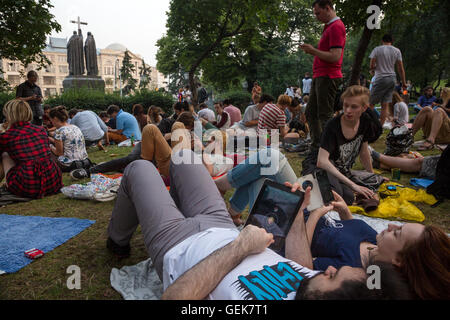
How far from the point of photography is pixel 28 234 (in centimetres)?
290

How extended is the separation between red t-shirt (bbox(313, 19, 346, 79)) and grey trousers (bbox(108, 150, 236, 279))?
3232 millimetres

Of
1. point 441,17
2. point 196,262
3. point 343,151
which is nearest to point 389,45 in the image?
point 343,151

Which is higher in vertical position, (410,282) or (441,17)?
(441,17)

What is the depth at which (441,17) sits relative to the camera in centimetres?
1605

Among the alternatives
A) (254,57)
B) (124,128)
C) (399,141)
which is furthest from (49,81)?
(399,141)

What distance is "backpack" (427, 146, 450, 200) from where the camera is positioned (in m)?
3.63

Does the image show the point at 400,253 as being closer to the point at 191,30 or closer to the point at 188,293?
the point at 188,293

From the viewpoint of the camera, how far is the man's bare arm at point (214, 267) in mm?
1240

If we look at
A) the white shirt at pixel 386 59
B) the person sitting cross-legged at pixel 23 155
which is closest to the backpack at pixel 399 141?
the white shirt at pixel 386 59

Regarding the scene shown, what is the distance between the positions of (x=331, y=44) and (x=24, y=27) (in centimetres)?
1196

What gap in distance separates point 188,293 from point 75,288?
4.43ft

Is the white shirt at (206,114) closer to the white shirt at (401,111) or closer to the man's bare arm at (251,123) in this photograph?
the man's bare arm at (251,123)

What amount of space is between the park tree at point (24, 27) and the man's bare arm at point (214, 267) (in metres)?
13.2
